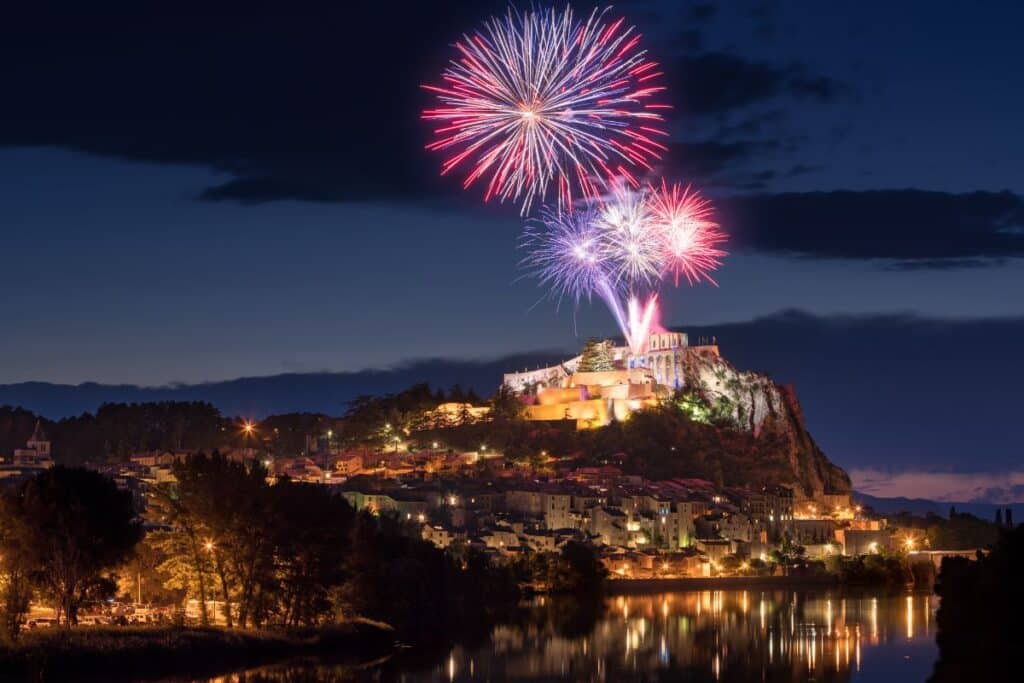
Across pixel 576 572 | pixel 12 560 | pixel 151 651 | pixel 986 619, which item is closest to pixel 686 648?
pixel 986 619

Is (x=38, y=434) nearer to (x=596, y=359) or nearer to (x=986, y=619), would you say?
(x=596, y=359)

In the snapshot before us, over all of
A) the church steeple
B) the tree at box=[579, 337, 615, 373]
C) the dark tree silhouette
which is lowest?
the dark tree silhouette

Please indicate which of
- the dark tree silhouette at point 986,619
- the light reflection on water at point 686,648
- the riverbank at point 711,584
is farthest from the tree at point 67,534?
the riverbank at point 711,584

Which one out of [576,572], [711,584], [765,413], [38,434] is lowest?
[711,584]

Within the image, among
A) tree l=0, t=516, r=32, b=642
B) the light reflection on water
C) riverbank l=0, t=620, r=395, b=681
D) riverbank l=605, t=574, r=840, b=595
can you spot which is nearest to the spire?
riverbank l=605, t=574, r=840, b=595

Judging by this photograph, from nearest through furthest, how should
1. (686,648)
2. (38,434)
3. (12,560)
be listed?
(12,560) < (686,648) < (38,434)

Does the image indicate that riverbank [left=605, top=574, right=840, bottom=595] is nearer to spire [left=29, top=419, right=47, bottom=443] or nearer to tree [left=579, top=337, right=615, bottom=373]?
tree [left=579, top=337, right=615, bottom=373]
